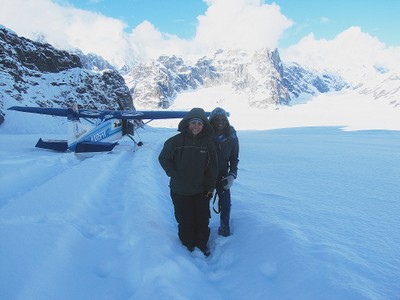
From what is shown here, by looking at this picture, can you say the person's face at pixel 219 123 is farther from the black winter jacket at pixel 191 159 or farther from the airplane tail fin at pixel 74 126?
the airplane tail fin at pixel 74 126

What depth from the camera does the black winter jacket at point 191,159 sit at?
3.78 metres

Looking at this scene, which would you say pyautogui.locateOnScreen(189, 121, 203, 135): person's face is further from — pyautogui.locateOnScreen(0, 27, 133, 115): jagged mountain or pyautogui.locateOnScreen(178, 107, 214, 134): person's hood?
pyautogui.locateOnScreen(0, 27, 133, 115): jagged mountain

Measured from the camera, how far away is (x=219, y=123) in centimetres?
401

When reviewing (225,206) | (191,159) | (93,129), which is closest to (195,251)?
(225,206)

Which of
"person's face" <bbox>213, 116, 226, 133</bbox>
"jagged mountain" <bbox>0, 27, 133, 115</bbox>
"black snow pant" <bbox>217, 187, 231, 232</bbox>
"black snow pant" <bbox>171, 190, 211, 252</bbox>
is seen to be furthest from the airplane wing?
"jagged mountain" <bbox>0, 27, 133, 115</bbox>

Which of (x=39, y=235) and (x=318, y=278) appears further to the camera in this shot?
(x=39, y=235)

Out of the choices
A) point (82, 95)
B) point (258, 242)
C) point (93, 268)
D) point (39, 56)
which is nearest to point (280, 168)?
point (258, 242)

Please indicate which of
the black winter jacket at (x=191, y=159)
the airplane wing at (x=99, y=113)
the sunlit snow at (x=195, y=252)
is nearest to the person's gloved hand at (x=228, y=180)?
the black winter jacket at (x=191, y=159)

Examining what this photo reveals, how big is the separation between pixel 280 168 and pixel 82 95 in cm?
4076

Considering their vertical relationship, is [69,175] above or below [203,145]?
below

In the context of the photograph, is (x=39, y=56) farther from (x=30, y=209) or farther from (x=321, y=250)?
(x=321, y=250)

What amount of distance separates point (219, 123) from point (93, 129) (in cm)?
1075

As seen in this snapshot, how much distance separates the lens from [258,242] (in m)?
3.98

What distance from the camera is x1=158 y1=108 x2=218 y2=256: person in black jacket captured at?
12.4 feet
